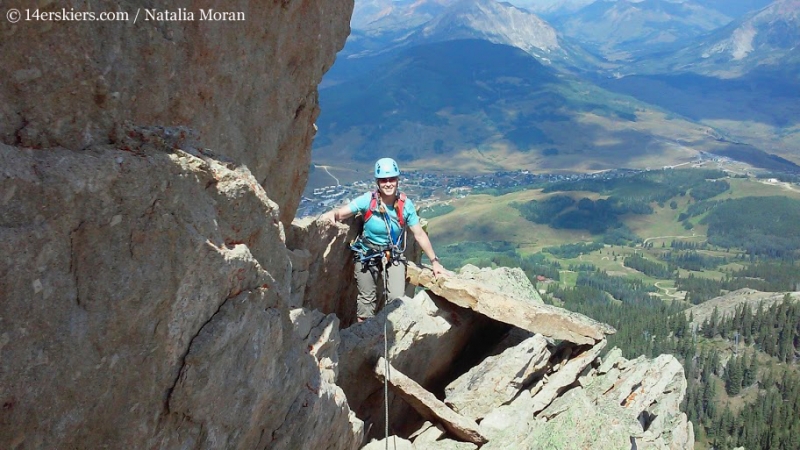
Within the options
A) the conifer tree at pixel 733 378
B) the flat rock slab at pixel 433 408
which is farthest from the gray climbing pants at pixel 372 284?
the conifer tree at pixel 733 378

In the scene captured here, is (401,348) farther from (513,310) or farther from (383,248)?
(513,310)

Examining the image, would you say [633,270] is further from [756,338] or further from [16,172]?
[16,172]

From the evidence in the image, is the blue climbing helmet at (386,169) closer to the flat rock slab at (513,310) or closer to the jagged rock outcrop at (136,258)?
the flat rock slab at (513,310)

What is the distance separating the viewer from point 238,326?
6129mm

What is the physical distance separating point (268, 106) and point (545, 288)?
13657 cm

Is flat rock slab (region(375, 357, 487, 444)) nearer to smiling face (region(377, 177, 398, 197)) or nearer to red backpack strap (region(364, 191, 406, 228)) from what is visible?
red backpack strap (region(364, 191, 406, 228))

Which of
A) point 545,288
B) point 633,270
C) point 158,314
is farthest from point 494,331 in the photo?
point 633,270

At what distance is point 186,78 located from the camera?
7023mm

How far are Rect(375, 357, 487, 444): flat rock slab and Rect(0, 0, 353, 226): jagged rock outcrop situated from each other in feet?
10.9

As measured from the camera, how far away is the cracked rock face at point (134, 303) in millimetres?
4457

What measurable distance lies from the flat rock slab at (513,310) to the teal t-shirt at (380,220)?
1.46 m

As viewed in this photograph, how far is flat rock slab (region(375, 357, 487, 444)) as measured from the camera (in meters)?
9.90

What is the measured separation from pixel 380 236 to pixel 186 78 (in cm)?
532

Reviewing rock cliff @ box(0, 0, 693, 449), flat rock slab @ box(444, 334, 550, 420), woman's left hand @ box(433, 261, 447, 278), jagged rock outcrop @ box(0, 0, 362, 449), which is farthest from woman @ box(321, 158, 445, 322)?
jagged rock outcrop @ box(0, 0, 362, 449)
